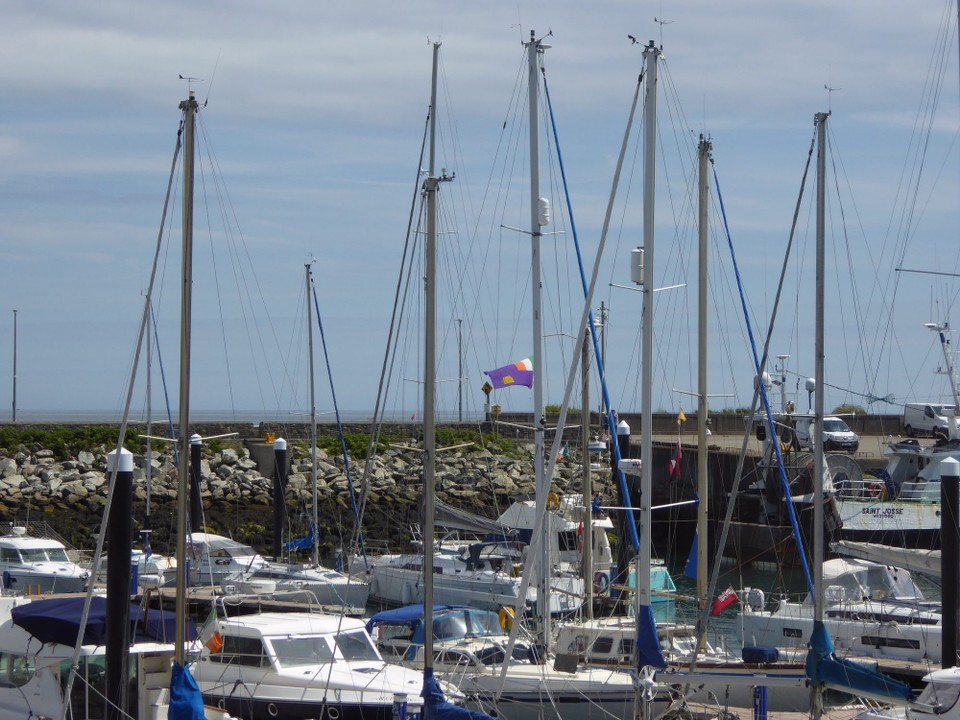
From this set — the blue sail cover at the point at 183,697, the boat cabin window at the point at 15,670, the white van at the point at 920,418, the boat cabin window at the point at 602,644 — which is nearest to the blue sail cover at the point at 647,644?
the boat cabin window at the point at 602,644

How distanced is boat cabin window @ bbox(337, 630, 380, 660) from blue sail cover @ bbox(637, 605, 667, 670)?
4.95 metres

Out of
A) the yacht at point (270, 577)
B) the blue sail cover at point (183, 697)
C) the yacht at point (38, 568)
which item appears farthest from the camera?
the yacht at point (270, 577)

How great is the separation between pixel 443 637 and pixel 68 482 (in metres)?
32.9

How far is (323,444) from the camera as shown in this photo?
198 ft

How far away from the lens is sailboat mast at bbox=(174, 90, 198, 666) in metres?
15.7

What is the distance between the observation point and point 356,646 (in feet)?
64.6

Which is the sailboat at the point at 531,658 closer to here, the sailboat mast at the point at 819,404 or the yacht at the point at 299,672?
the yacht at the point at 299,672


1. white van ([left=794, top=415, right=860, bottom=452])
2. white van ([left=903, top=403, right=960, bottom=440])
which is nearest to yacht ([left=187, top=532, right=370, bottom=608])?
white van ([left=794, top=415, right=860, bottom=452])

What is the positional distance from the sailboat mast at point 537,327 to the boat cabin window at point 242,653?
4680 mm

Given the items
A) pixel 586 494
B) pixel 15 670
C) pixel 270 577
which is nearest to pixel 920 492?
pixel 586 494

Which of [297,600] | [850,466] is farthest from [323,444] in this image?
[297,600]

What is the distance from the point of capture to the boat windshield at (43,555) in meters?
31.6

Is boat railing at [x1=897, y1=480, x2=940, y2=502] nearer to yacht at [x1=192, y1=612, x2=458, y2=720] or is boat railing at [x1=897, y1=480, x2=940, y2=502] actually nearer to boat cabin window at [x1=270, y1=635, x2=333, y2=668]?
yacht at [x1=192, y1=612, x2=458, y2=720]

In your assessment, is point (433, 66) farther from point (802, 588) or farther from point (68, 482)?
point (68, 482)
